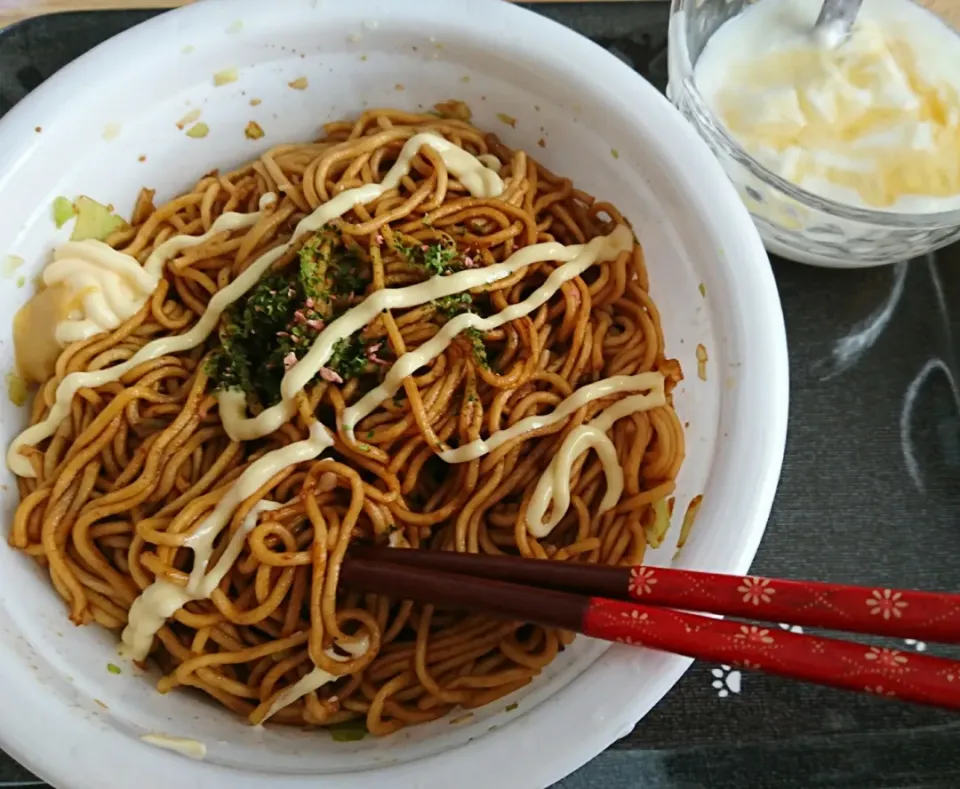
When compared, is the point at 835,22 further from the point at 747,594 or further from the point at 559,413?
the point at 747,594

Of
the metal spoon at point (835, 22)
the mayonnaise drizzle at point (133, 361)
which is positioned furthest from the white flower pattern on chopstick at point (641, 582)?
the metal spoon at point (835, 22)

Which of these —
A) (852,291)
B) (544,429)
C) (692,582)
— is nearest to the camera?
(692,582)

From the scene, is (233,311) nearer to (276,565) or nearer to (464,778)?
(276,565)

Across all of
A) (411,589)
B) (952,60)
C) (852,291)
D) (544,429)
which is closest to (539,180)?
(544,429)

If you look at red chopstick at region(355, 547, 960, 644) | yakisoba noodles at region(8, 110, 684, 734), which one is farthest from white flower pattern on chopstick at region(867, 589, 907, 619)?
yakisoba noodles at region(8, 110, 684, 734)

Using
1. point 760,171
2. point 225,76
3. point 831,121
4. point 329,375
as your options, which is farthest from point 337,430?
point 831,121

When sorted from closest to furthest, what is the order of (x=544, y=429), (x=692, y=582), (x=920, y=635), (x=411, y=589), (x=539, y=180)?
(x=920, y=635) → (x=692, y=582) → (x=411, y=589) → (x=544, y=429) → (x=539, y=180)

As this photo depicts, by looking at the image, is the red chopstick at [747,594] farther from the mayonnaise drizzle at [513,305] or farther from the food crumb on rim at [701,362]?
the food crumb on rim at [701,362]
